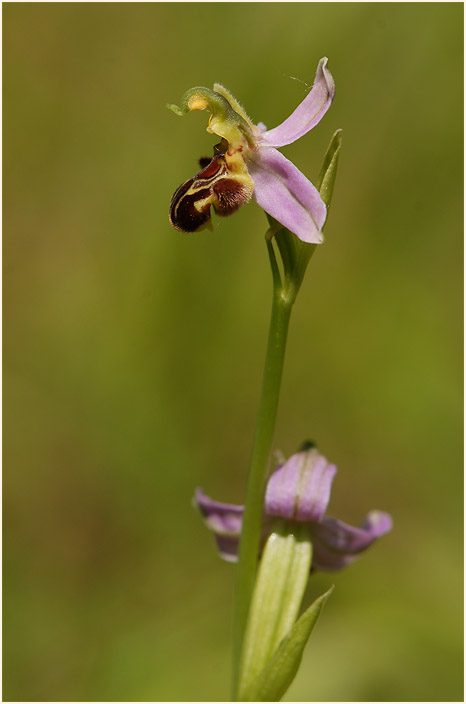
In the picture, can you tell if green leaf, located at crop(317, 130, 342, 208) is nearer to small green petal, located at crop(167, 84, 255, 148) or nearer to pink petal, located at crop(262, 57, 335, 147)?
pink petal, located at crop(262, 57, 335, 147)

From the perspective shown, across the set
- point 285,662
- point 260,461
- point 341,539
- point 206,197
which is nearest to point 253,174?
point 206,197

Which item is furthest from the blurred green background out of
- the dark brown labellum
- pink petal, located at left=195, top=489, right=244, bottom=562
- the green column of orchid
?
the dark brown labellum

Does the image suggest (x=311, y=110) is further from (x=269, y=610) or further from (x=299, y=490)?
(x=269, y=610)

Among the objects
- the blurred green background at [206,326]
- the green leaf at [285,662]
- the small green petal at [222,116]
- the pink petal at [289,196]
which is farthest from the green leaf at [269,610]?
the blurred green background at [206,326]

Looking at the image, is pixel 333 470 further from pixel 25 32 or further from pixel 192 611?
pixel 25 32

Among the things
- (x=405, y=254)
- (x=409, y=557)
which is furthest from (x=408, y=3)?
(x=409, y=557)

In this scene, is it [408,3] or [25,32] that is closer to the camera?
[408,3]
